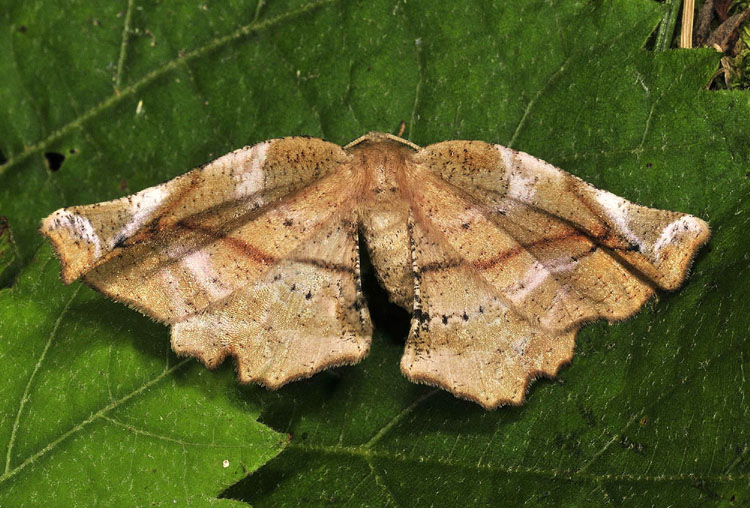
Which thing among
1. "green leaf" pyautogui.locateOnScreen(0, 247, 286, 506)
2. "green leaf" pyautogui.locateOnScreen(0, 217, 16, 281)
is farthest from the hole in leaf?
"green leaf" pyautogui.locateOnScreen(0, 247, 286, 506)

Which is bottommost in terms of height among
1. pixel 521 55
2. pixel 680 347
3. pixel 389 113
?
pixel 680 347

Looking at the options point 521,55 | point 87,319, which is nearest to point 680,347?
point 521,55

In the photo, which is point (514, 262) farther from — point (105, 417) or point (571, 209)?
point (105, 417)

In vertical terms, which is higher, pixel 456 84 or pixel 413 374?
pixel 456 84

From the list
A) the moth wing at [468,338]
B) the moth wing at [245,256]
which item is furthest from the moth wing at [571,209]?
the moth wing at [245,256]

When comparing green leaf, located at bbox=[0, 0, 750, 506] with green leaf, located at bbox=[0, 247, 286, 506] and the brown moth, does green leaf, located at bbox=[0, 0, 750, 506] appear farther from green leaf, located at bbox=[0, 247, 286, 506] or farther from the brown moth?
the brown moth

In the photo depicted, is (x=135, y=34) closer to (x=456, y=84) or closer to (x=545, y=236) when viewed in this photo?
(x=456, y=84)

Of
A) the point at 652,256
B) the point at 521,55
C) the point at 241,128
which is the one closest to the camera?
the point at 652,256
